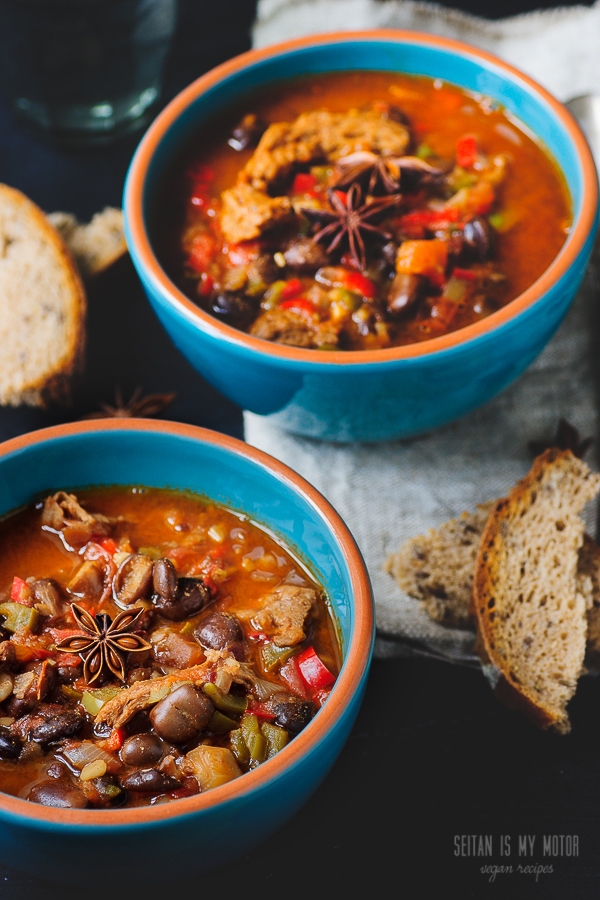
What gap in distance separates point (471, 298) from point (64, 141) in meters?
2.19

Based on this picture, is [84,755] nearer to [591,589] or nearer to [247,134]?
[591,589]

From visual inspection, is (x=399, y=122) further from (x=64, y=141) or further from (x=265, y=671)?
(x=265, y=671)

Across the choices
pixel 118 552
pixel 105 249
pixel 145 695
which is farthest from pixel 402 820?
pixel 105 249

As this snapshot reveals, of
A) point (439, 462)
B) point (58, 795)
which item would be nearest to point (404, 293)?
point (439, 462)

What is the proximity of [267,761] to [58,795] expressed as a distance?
47cm

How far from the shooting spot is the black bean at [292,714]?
2406 mm

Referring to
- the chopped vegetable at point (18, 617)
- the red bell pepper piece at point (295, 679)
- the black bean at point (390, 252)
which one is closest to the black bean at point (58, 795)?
the chopped vegetable at point (18, 617)

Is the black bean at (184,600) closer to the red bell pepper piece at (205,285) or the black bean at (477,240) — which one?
the red bell pepper piece at (205,285)

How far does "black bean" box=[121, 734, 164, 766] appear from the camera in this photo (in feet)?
7.63

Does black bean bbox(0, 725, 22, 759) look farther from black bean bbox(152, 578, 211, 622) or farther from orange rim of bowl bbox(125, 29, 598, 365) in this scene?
orange rim of bowl bbox(125, 29, 598, 365)

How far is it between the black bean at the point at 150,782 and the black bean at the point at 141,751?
49 millimetres

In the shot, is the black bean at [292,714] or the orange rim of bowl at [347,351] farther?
the orange rim of bowl at [347,351]

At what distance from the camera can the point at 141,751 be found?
2.33 metres

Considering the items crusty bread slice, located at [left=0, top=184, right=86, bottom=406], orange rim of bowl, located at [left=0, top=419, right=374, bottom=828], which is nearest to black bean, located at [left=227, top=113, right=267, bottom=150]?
crusty bread slice, located at [left=0, top=184, right=86, bottom=406]
